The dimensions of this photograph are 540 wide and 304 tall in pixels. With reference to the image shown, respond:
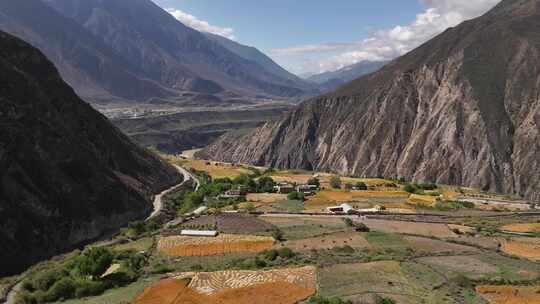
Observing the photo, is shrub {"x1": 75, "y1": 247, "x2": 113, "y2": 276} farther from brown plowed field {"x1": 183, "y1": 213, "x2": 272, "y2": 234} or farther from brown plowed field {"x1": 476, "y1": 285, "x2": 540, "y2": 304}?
brown plowed field {"x1": 476, "y1": 285, "x2": 540, "y2": 304}

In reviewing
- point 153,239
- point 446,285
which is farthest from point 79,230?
point 446,285

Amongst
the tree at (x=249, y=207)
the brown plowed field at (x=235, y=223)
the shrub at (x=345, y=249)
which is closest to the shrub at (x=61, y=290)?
the brown plowed field at (x=235, y=223)

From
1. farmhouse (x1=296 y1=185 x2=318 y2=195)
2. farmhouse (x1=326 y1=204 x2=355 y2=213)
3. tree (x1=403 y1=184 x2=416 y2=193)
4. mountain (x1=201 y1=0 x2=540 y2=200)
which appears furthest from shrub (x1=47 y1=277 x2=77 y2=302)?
mountain (x1=201 y1=0 x2=540 y2=200)

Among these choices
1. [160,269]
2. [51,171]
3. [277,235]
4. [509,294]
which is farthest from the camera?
[51,171]

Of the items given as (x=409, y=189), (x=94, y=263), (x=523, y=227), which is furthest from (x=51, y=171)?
(x=409, y=189)

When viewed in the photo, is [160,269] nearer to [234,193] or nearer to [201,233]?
[201,233]

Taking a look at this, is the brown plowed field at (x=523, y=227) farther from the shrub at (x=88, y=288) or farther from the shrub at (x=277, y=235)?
the shrub at (x=88, y=288)

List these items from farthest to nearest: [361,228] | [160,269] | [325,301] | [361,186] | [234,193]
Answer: [361,186] < [234,193] < [361,228] < [160,269] < [325,301]
